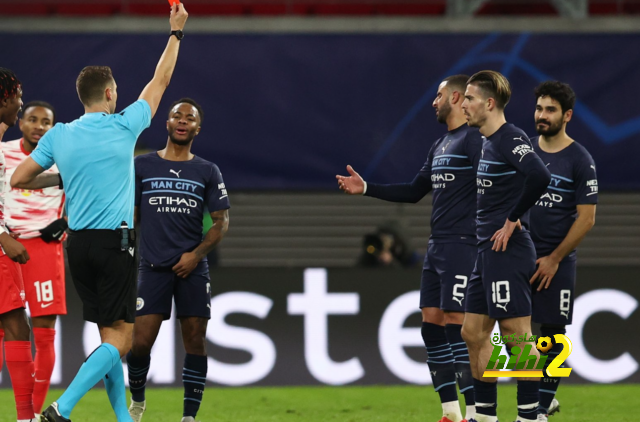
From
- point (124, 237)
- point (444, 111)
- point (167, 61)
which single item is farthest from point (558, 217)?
point (124, 237)

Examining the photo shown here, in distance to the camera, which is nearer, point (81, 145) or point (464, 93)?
point (81, 145)

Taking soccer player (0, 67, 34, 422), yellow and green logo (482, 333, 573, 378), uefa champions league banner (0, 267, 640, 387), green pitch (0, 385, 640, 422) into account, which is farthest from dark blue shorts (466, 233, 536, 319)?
uefa champions league banner (0, 267, 640, 387)

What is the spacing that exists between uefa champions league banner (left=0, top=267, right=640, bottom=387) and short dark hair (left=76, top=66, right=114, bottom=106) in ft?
11.5

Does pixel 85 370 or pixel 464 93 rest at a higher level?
pixel 464 93

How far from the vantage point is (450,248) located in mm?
6277

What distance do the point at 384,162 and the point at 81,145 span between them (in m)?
5.09

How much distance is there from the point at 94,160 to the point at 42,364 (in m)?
1.78

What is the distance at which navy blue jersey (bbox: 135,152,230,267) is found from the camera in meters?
6.43

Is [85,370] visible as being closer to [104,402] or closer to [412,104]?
[104,402]

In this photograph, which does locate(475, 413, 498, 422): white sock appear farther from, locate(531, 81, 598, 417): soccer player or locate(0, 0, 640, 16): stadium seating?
locate(0, 0, 640, 16): stadium seating

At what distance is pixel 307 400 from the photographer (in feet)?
26.5

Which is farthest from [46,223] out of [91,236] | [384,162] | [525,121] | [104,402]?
[525,121]

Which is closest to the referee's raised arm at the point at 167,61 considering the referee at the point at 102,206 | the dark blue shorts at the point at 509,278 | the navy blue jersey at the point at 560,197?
the referee at the point at 102,206

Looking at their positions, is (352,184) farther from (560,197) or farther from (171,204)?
(560,197)
